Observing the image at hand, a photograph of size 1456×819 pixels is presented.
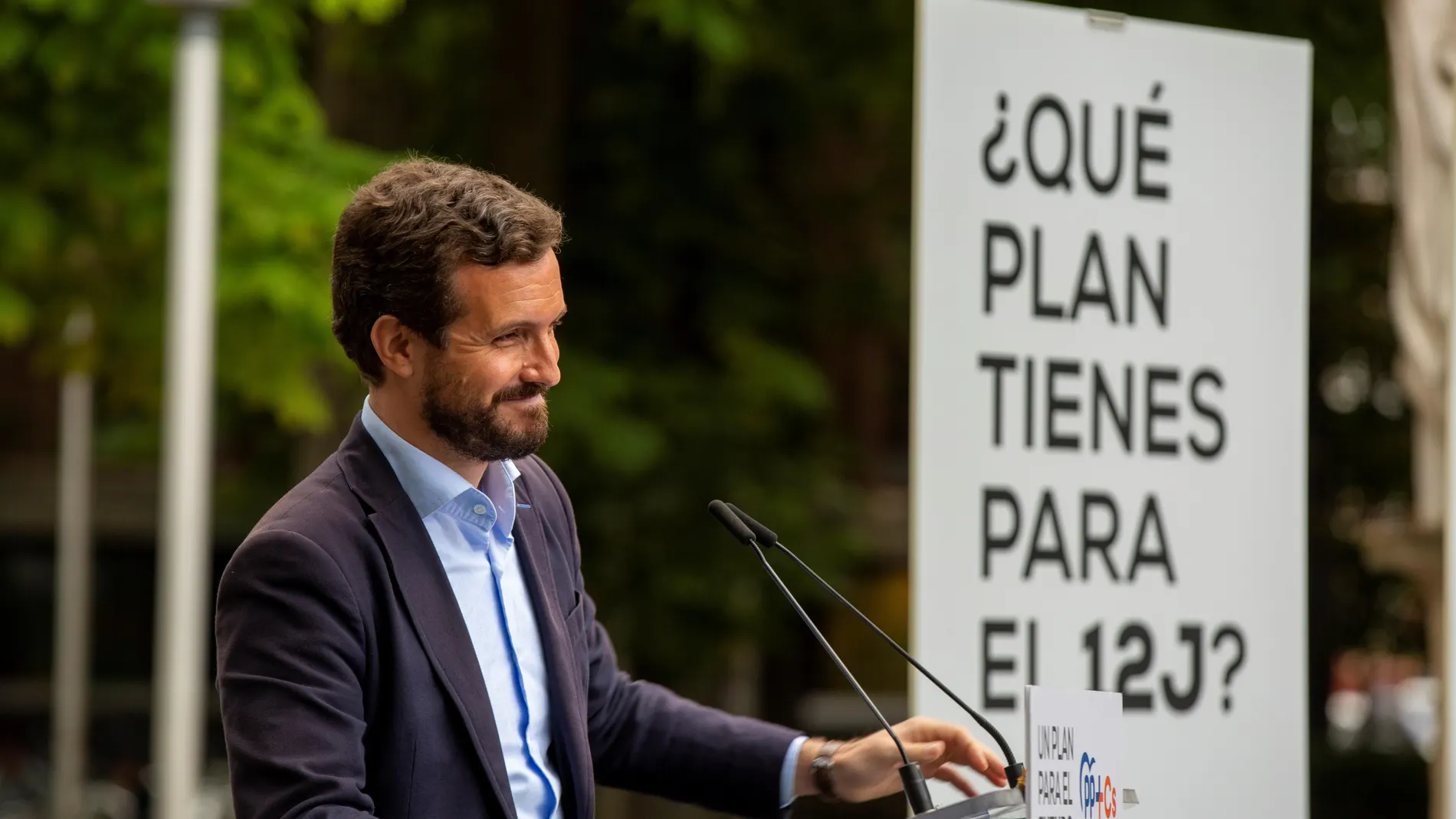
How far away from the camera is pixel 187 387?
22.2 feet

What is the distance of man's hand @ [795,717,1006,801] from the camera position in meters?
2.73

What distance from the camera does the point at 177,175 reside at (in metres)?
6.70

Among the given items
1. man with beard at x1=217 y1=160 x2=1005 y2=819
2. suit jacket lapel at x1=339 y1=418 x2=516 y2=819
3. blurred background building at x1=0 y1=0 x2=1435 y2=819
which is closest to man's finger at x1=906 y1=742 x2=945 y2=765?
man with beard at x1=217 y1=160 x2=1005 y2=819

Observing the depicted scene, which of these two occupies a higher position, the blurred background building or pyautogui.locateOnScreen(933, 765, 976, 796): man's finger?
the blurred background building

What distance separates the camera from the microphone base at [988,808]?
2340mm

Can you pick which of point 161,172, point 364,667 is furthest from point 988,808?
point 161,172

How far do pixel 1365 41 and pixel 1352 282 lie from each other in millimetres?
3334

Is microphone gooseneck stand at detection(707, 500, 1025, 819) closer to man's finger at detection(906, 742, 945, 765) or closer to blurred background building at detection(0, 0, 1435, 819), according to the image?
man's finger at detection(906, 742, 945, 765)

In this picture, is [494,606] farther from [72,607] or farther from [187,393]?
[72,607]

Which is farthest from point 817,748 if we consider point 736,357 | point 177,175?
point 736,357

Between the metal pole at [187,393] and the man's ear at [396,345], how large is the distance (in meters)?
4.48

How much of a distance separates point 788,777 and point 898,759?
0.17 meters

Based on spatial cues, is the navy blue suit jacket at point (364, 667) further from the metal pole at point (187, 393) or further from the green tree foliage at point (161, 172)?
the green tree foliage at point (161, 172)

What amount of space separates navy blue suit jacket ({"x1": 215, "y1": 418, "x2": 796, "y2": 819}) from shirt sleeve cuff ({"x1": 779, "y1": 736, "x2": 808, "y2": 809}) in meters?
Answer: 0.35
